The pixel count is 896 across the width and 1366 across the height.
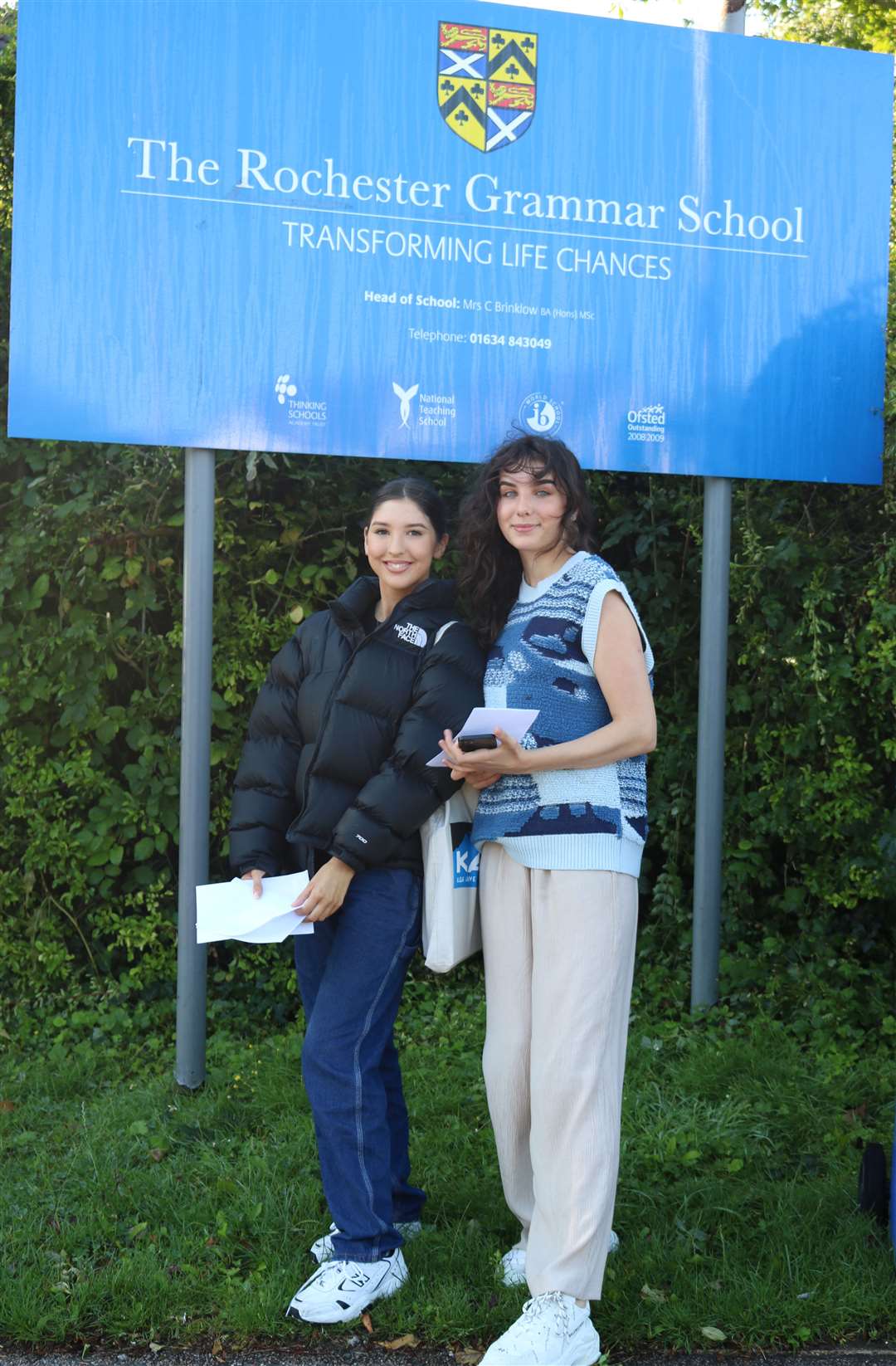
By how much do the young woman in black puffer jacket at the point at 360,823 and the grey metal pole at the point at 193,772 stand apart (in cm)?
114

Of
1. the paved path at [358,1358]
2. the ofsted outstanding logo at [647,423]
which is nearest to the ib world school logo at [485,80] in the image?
the ofsted outstanding logo at [647,423]

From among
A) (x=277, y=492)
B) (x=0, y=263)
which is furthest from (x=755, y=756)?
(x=0, y=263)

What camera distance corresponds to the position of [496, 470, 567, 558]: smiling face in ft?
9.46

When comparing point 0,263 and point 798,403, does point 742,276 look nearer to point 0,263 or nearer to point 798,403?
point 798,403

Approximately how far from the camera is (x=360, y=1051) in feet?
9.60

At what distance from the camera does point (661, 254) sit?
436 centimetres

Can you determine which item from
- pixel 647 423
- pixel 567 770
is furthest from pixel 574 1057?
pixel 647 423

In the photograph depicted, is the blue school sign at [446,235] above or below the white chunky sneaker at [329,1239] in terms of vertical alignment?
above

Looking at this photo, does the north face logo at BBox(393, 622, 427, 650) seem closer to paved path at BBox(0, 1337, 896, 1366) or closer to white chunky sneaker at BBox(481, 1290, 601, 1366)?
white chunky sneaker at BBox(481, 1290, 601, 1366)

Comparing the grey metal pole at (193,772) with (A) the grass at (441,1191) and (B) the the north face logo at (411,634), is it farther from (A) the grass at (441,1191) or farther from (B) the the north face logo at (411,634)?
(B) the the north face logo at (411,634)

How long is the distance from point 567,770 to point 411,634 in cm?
50

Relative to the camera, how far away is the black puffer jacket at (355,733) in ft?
9.37

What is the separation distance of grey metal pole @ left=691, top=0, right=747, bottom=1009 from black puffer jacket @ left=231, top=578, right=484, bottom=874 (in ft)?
6.10

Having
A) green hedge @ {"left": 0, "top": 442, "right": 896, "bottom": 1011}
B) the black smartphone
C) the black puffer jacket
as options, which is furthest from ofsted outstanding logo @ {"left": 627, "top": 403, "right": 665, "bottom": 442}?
the black smartphone
